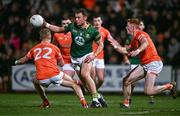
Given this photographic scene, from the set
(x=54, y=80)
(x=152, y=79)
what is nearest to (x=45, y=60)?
(x=54, y=80)

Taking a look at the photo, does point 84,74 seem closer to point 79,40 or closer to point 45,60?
point 79,40

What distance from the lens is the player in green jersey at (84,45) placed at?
51.7 feet

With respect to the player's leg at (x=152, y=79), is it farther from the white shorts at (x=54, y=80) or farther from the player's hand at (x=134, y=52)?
the white shorts at (x=54, y=80)

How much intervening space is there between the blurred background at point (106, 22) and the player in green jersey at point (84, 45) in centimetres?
766

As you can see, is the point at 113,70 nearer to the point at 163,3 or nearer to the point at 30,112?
the point at 163,3

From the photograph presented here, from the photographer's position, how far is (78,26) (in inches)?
632

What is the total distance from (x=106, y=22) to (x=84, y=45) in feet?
29.6

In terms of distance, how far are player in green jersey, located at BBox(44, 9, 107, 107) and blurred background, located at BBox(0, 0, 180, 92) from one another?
7.66 meters

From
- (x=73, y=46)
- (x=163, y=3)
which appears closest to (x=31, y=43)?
(x=163, y=3)

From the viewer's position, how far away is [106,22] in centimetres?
2508

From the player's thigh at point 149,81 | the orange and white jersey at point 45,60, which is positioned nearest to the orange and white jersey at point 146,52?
the player's thigh at point 149,81

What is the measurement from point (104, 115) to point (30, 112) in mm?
1767

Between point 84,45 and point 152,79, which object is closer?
point 152,79

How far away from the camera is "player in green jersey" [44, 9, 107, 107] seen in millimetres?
15766
